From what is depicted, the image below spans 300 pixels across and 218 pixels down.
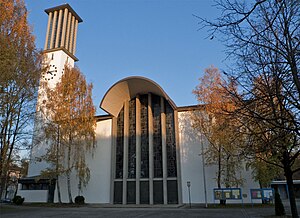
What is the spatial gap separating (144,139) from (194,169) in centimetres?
639

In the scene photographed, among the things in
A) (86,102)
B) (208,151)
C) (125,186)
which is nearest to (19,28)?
(86,102)

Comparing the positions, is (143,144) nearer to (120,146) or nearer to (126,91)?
(120,146)

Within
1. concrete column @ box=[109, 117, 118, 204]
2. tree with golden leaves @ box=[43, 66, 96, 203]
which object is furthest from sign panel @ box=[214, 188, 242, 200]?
tree with golden leaves @ box=[43, 66, 96, 203]

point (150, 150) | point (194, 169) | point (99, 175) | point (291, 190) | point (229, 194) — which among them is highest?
point (150, 150)

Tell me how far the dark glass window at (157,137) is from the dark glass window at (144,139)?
927 mm

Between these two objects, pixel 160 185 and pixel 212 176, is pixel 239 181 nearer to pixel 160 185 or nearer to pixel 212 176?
pixel 212 176

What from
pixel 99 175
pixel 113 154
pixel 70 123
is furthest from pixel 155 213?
pixel 70 123

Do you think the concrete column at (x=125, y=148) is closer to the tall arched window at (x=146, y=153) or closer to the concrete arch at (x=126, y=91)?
the tall arched window at (x=146, y=153)

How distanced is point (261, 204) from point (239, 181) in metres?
2.93

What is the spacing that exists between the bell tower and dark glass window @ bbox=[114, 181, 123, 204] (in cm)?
1872

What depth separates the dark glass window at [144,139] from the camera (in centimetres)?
2755

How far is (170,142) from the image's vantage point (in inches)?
1074

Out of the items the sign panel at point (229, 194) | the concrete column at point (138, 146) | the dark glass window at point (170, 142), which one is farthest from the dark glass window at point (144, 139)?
the sign panel at point (229, 194)

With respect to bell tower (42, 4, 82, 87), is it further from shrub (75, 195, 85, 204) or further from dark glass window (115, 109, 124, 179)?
shrub (75, 195, 85, 204)
